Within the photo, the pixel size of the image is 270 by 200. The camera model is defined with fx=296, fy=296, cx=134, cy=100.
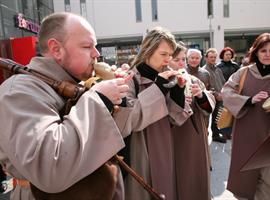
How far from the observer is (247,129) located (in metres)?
3.05

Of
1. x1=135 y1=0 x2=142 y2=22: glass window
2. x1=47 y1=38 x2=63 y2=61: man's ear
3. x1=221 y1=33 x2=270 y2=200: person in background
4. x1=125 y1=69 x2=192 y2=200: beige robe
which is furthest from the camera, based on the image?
x1=135 y1=0 x2=142 y2=22: glass window

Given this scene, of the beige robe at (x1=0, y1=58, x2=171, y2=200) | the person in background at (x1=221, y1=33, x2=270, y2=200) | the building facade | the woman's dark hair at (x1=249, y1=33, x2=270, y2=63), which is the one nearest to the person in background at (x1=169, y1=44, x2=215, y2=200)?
the person in background at (x1=221, y1=33, x2=270, y2=200)

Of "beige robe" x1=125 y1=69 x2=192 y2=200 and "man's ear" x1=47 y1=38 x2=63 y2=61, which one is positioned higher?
"man's ear" x1=47 y1=38 x2=63 y2=61

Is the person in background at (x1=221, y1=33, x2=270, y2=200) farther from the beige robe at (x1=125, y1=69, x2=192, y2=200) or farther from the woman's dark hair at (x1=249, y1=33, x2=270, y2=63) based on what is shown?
the beige robe at (x1=125, y1=69, x2=192, y2=200)

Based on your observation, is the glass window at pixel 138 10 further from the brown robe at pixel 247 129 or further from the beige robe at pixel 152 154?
the beige robe at pixel 152 154

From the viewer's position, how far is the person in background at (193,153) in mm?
2594

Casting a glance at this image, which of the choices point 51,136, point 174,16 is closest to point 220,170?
point 51,136

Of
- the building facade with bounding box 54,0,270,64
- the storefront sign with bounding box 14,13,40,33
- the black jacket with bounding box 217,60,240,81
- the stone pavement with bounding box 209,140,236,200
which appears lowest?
the stone pavement with bounding box 209,140,236,200

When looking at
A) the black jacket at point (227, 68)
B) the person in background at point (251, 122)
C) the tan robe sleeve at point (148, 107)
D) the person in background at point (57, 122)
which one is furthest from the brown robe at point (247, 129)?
the black jacket at point (227, 68)

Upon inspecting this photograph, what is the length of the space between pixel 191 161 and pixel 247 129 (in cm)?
82

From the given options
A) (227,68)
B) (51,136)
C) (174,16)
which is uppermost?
(174,16)

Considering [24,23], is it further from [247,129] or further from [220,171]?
[247,129]

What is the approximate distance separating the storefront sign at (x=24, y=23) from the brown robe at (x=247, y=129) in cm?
1256

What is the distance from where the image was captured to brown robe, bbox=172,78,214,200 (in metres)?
2.59
